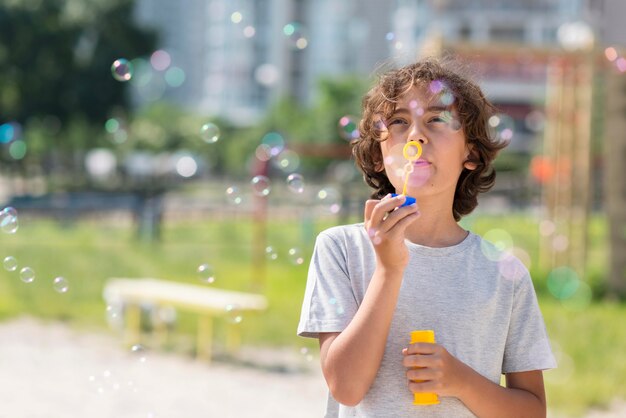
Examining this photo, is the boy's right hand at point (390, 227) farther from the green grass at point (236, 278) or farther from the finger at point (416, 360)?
the green grass at point (236, 278)

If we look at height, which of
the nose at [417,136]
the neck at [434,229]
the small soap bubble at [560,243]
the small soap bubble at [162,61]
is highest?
the small soap bubble at [162,61]

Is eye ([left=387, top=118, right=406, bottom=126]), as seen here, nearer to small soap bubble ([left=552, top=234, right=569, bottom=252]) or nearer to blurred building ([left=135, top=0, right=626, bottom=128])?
small soap bubble ([left=552, top=234, right=569, bottom=252])

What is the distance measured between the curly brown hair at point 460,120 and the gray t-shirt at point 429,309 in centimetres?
20

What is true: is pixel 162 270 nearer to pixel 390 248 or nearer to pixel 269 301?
pixel 269 301

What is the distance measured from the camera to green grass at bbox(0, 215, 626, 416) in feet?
18.7

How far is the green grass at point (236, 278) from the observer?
5705mm

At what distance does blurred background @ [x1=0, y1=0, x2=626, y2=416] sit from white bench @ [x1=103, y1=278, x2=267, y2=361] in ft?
0.29

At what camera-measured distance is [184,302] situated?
626 centimetres

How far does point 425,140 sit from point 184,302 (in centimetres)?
473

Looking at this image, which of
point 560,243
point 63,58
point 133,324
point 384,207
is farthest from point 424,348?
point 63,58

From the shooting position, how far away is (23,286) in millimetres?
9273

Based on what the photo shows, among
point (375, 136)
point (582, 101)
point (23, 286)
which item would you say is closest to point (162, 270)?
point (23, 286)

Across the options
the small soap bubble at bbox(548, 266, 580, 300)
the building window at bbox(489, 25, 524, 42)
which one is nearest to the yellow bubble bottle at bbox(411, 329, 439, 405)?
the small soap bubble at bbox(548, 266, 580, 300)

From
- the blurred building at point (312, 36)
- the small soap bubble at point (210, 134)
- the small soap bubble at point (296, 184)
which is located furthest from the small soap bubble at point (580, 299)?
the blurred building at point (312, 36)
